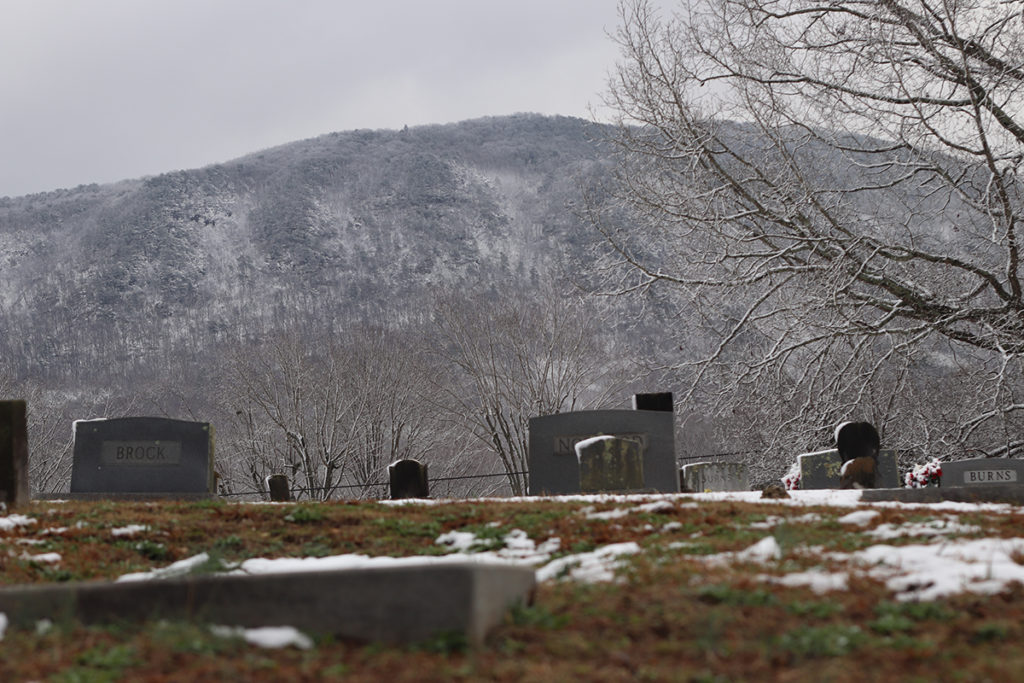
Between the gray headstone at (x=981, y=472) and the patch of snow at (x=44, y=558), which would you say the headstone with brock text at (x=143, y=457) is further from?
the gray headstone at (x=981, y=472)

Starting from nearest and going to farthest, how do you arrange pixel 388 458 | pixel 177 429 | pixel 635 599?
1. pixel 635 599
2. pixel 177 429
3. pixel 388 458

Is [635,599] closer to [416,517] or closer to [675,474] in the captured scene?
[416,517]

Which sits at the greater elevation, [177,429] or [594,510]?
[177,429]

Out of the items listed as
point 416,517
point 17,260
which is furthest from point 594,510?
point 17,260

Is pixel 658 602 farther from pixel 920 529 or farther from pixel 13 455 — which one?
pixel 13 455

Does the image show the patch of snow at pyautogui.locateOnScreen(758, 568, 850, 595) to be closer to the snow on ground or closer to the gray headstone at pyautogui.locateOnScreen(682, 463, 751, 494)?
the snow on ground

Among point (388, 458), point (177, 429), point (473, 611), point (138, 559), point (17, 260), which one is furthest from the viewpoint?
point (17, 260)

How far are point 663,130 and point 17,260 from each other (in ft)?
513

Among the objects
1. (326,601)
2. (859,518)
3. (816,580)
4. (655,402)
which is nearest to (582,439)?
(655,402)

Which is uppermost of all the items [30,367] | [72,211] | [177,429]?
[72,211]

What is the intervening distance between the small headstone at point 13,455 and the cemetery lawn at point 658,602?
3.13 m

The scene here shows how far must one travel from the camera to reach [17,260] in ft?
495

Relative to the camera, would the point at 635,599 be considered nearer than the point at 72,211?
Yes

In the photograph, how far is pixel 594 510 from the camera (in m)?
7.93
